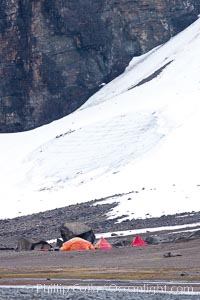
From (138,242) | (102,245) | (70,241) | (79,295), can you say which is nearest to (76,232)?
(70,241)

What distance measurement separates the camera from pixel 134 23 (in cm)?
11131

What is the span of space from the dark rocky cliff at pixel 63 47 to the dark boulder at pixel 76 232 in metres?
52.5

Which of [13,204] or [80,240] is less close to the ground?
[13,204]

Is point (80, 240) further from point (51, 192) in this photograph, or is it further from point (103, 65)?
point (103, 65)

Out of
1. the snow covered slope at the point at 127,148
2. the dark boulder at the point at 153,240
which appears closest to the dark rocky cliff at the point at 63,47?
the snow covered slope at the point at 127,148

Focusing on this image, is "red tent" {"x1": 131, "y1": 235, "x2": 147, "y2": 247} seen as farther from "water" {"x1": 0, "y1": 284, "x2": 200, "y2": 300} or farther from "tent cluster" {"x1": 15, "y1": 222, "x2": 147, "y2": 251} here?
"water" {"x1": 0, "y1": 284, "x2": 200, "y2": 300}

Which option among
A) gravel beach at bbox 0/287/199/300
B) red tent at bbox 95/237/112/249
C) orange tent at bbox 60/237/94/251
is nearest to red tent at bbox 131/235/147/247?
red tent at bbox 95/237/112/249

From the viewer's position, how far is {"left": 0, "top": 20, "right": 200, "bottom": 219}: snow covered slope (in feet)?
225

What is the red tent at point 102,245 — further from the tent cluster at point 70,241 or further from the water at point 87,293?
the water at point 87,293

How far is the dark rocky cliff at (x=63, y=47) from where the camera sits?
108 m

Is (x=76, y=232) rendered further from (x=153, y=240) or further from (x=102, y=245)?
(x=153, y=240)

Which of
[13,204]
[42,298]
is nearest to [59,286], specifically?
[42,298]

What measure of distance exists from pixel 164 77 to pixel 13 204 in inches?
1135

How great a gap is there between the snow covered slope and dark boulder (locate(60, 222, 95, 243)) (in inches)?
283
